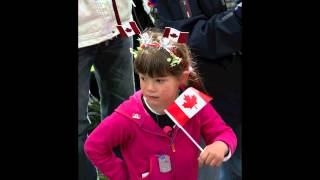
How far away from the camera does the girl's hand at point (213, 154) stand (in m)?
1.42

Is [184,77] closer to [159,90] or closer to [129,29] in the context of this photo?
[159,90]

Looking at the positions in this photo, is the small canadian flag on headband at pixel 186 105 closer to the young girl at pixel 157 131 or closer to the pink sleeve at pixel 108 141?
the young girl at pixel 157 131

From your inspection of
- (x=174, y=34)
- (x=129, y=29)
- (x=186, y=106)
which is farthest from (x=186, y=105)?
(x=129, y=29)

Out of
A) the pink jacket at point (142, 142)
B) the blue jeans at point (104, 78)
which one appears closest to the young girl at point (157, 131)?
the pink jacket at point (142, 142)

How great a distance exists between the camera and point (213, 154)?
142cm

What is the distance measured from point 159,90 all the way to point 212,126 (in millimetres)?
215

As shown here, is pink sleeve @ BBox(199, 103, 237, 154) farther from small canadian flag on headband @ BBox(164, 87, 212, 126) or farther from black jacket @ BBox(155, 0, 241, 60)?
black jacket @ BBox(155, 0, 241, 60)

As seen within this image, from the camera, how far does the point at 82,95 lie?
1619mm

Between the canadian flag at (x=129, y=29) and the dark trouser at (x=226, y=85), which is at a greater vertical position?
the canadian flag at (x=129, y=29)

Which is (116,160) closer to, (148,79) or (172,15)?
(148,79)

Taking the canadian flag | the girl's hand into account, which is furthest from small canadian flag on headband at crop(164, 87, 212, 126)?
the canadian flag

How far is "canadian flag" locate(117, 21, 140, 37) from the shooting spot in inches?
62.2

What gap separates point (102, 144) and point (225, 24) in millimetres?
526

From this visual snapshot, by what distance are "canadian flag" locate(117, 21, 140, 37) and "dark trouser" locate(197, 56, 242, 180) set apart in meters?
0.23
